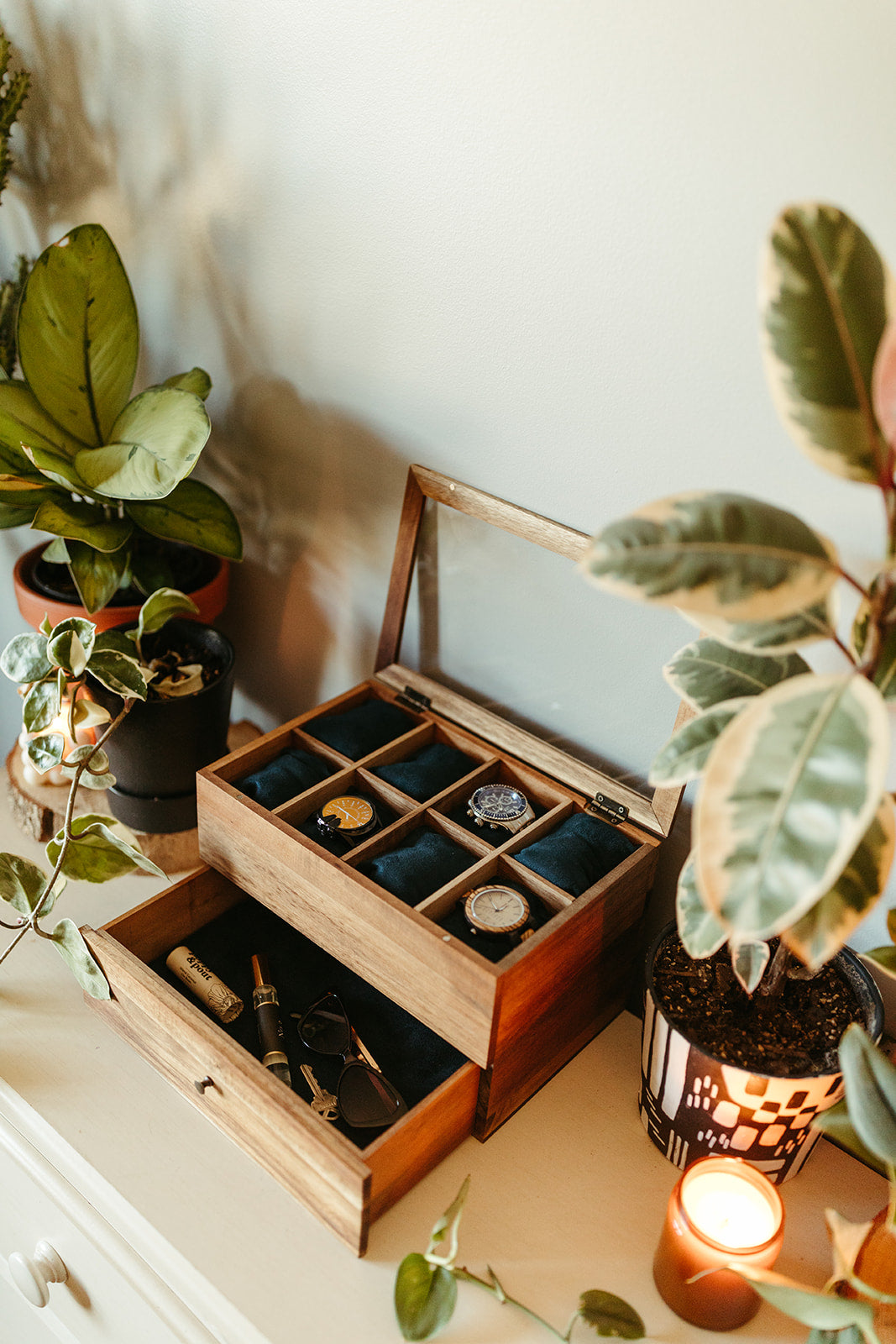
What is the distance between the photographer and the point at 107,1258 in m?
0.89

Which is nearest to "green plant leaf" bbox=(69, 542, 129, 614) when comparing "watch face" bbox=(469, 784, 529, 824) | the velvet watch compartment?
the velvet watch compartment

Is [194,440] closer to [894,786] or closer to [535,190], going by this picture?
[535,190]

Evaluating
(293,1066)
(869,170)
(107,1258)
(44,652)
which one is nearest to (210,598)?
(44,652)

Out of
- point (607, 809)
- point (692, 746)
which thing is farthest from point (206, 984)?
point (692, 746)

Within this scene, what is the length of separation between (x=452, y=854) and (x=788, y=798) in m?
0.46

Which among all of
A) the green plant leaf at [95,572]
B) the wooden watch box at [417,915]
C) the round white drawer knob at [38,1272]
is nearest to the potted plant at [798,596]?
the wooden watch box at [417,915]

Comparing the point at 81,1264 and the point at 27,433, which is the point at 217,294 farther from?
the point at 81,1264

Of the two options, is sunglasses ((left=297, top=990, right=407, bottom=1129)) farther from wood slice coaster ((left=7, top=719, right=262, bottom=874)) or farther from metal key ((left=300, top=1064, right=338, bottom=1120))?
wood slice coaster ((left=7, top=719, right=262, bottom=874))

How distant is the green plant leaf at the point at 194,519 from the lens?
3.67 ft

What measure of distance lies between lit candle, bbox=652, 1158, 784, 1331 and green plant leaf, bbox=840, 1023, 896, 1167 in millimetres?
146

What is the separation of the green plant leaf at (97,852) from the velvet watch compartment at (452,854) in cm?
8

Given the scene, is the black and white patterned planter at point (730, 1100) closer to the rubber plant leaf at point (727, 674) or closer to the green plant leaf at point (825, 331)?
the rubber plant leaf at point (727, 674)

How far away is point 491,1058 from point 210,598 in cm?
64

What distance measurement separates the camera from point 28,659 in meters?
1.00
